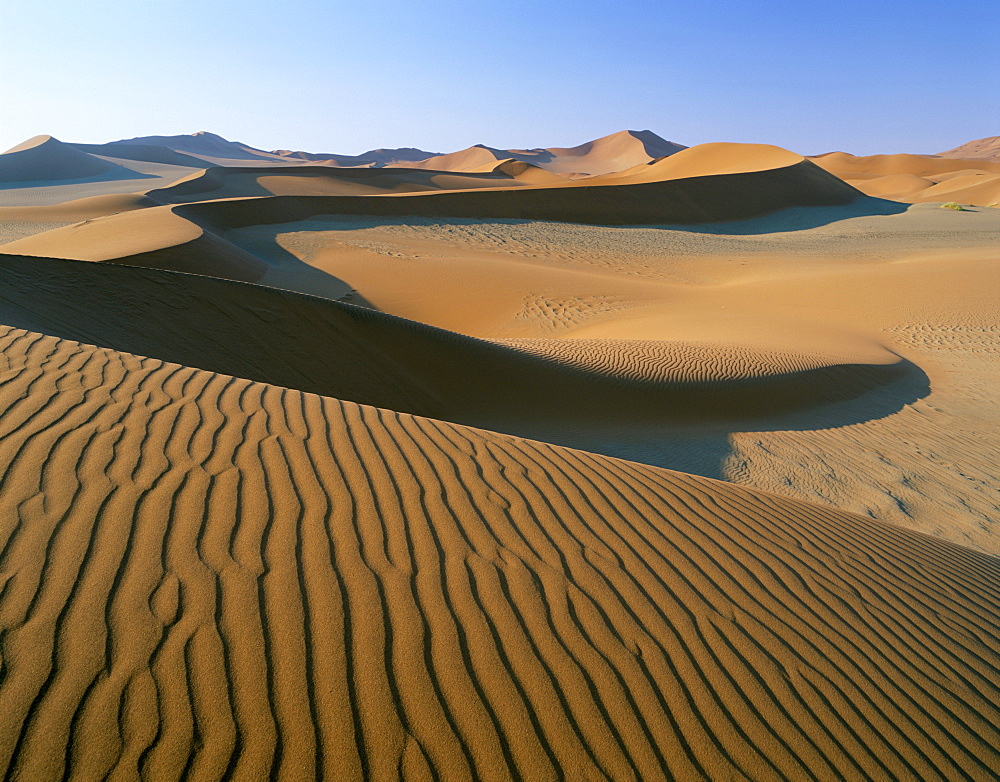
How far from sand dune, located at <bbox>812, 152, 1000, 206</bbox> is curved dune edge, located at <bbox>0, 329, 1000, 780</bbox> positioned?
61.8 m

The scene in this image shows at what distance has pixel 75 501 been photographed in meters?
2.49

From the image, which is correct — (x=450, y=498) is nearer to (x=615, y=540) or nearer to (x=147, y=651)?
(x=615, y=540)

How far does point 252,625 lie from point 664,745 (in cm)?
134

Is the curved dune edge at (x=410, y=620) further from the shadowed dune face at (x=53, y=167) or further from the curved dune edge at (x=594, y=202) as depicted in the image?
the shadowed dune face at (x=53, y=167)

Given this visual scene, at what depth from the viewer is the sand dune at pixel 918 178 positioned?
5506 cm

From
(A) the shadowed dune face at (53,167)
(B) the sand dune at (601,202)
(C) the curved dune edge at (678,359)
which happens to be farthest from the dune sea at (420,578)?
(A) the shadowed dune face at (53,167)

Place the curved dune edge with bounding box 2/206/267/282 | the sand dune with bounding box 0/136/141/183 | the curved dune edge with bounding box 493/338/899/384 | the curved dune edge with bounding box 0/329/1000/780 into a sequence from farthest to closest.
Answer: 1. the sand dune with bounding box 0/136/141/183
2. the curved dune edge with bounding box 2/206/267/282
3. the curved dune edge with bounding box 493/338/899/384
4. the curved dune edge with bounding box 0/329/1000/780

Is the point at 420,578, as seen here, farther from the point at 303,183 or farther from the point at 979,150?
the point at 979,150

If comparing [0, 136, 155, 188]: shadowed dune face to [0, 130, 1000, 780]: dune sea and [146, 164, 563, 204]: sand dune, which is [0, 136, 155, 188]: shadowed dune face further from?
[0, 130, 1000, 780]: dune sea

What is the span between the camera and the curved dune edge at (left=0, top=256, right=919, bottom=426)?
693 cm

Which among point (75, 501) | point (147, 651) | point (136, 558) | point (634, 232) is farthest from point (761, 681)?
point (634, 232)

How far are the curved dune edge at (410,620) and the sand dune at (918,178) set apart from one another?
61.8 metres

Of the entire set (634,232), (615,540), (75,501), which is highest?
(75,501)

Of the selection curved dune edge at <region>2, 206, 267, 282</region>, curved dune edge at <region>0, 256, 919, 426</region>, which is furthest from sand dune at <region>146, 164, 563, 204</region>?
curved dune edge at <region>0, 256, 919, 426</region>
